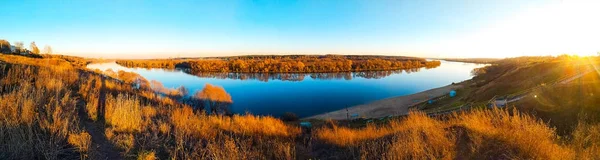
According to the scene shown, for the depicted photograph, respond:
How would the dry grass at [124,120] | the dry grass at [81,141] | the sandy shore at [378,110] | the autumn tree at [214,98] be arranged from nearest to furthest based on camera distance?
the dry grass at [81,141] → the dry grass at [124,120] → the autumn tree at [214,98] → the sandy shore at [378,110]

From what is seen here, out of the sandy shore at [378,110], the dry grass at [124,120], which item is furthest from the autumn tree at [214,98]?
the dry grass at [124,120]

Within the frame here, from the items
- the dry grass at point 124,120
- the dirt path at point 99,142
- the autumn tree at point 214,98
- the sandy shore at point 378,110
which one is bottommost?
the sandy shore at point 378,110

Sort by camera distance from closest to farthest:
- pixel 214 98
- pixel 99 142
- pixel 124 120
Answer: pixel 99 142
pixel 124 120
pixel 214 98

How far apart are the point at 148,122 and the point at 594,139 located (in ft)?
32.6

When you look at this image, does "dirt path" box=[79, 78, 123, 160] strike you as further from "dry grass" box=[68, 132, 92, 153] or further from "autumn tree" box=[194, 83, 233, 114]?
"autumn tree" box=[194, 83, 233, 114]

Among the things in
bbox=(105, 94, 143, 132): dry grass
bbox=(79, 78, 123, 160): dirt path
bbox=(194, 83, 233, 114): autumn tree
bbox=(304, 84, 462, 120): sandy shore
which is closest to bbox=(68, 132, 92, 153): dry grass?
bbox=(79, 78, 123, 160): dirt path

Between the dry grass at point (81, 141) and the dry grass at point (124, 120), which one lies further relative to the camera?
the dry grass at point (124, 120)

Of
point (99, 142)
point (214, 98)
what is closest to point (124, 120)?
point (99, 142)

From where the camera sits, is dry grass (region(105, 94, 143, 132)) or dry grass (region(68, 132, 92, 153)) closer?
dry grass (region(68, 132, 92, 153))

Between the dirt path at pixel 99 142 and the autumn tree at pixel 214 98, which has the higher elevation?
the dirt path at pixel 99 142

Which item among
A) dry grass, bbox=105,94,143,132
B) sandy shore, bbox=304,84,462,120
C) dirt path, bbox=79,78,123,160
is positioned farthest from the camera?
sandy shore, bbox=304,84,462,120

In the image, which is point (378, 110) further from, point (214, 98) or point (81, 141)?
point (81, 141)

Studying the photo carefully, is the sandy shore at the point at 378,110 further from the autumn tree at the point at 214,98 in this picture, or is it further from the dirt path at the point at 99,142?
the dirt path at the point at 99,142

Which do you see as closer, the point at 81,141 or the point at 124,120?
the point at 81,141
